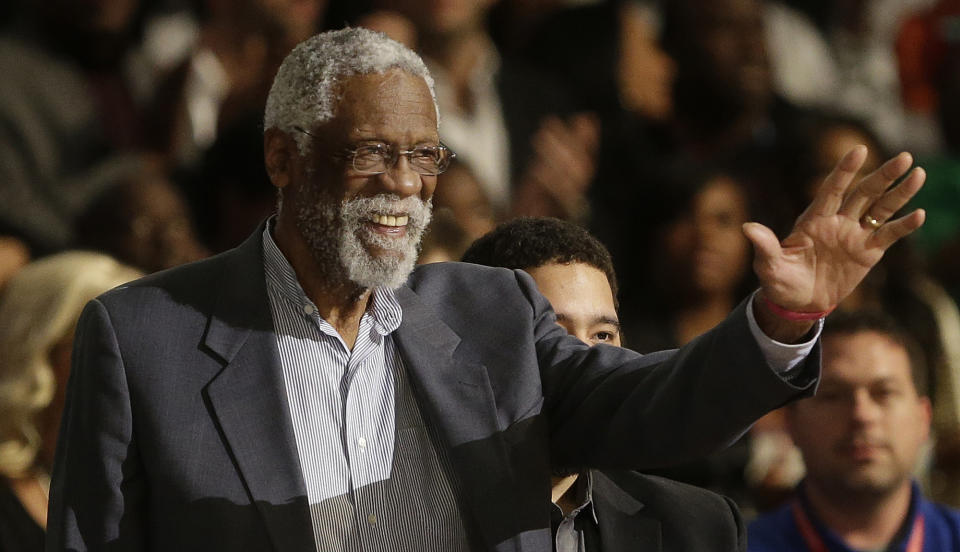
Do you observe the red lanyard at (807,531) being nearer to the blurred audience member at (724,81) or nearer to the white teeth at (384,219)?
the white teeth at (384,219)

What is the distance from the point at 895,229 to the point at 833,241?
8 centimetres

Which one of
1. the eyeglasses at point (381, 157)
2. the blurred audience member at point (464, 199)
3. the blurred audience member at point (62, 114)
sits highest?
the eyeglasses at point (381, 157)

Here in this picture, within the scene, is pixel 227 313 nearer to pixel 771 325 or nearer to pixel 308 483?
pixel 308 483

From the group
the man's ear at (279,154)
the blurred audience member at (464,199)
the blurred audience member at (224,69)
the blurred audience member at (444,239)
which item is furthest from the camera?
the blurred audience member at (224,69)

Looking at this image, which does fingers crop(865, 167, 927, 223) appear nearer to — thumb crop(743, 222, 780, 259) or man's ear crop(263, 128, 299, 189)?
thumb crop(743, 222, 780, 259)

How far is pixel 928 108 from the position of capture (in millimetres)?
6992

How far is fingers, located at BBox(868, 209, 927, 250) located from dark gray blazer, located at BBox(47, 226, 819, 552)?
0.17 metres

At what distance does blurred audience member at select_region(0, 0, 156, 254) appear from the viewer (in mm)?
4711

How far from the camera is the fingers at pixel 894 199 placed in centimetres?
205

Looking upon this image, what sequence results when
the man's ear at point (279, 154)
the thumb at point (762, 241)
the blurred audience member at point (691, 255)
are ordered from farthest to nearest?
the blurred audience member at point (691, 255) → the man's ear at point (279, 154) → the thumb at point (762, 241)

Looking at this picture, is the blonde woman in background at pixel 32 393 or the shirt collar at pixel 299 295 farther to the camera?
the blonde woman in background at pixel 32 393

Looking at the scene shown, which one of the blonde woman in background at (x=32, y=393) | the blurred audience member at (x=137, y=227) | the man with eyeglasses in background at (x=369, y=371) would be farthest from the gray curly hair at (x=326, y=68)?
the blurred audience member at (x=137, y=227)

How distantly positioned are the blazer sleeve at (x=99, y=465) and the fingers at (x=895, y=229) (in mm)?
1080

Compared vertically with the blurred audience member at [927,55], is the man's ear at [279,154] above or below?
above
